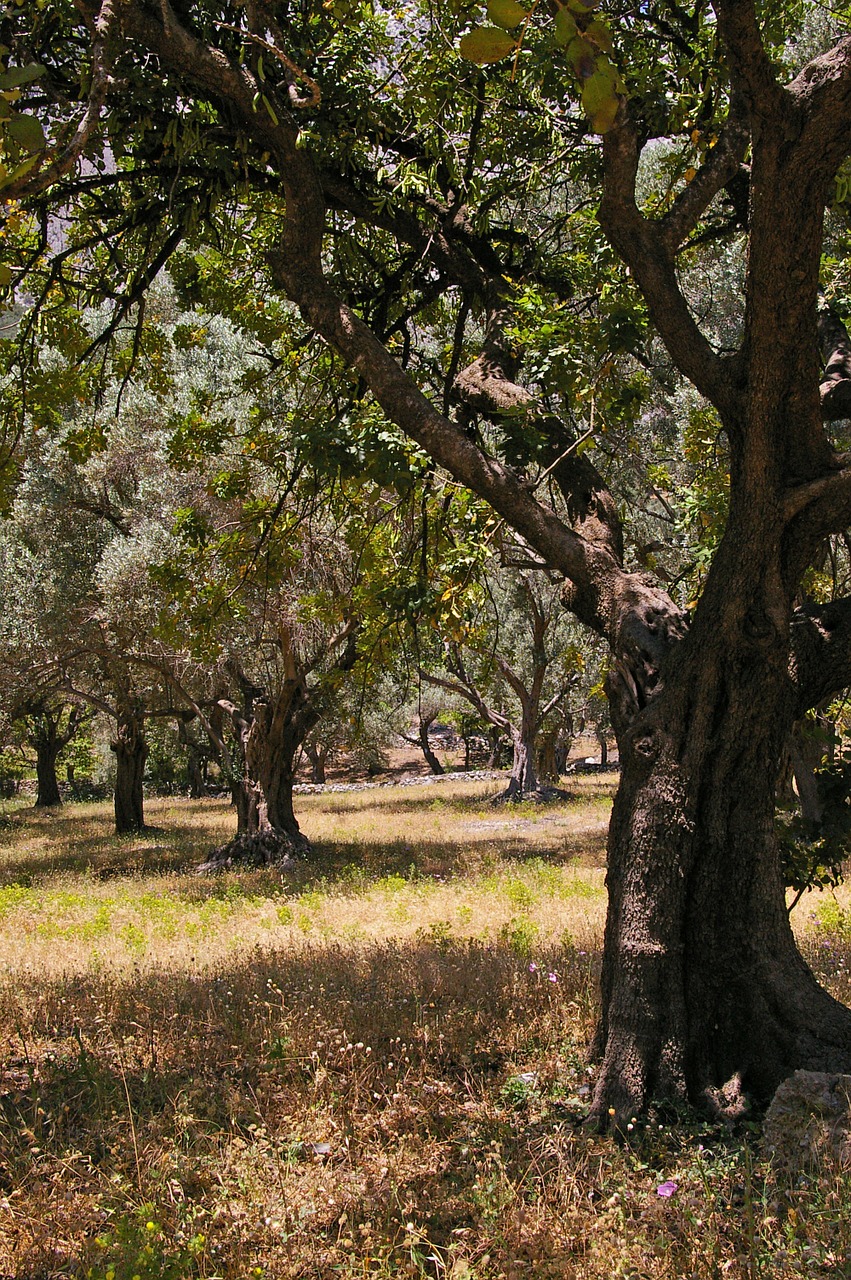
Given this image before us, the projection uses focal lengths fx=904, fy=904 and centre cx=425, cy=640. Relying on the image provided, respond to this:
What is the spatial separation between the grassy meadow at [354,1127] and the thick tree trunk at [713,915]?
0.94 feet

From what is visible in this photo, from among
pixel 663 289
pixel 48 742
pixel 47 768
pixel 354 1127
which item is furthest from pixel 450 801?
pixel 663 289

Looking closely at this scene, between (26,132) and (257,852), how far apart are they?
15.0m

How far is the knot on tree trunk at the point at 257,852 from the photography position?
15430mm

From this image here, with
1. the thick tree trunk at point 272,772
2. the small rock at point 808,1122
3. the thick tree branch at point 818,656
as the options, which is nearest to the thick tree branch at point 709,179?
the thick tree branch at point 818,656

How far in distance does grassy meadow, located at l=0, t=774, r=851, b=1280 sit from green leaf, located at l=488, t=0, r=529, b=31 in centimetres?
324

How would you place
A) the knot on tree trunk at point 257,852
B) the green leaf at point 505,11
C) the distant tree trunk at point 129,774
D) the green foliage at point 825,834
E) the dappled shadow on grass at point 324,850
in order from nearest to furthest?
1. the green leaf at point 505,11
2. the green foliage at point 825,834
3. the dappled shadow on grass at point 324,850
4. the knot on tree trunk at point 257,852
5. the distant tree trunk at point 129,774

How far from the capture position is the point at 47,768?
3516 centimetres

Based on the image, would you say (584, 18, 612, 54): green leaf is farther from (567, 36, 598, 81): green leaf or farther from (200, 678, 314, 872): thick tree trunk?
(200, 678, 314, 872): thick tree trunk

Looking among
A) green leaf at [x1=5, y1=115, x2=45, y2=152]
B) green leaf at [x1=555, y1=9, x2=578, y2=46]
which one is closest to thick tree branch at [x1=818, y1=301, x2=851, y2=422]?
green leaf at [x1=555, y1=9, x2=578, y2=46]

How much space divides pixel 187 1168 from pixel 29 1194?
0.57 metres

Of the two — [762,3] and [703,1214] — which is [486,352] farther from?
[703,1214]

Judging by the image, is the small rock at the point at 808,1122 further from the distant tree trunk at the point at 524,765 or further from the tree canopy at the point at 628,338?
the distant tree trunk at the point at 524,765

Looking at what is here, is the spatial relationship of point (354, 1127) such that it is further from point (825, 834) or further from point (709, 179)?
point (709, 179)

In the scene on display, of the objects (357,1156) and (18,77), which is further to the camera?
(357,1156)
